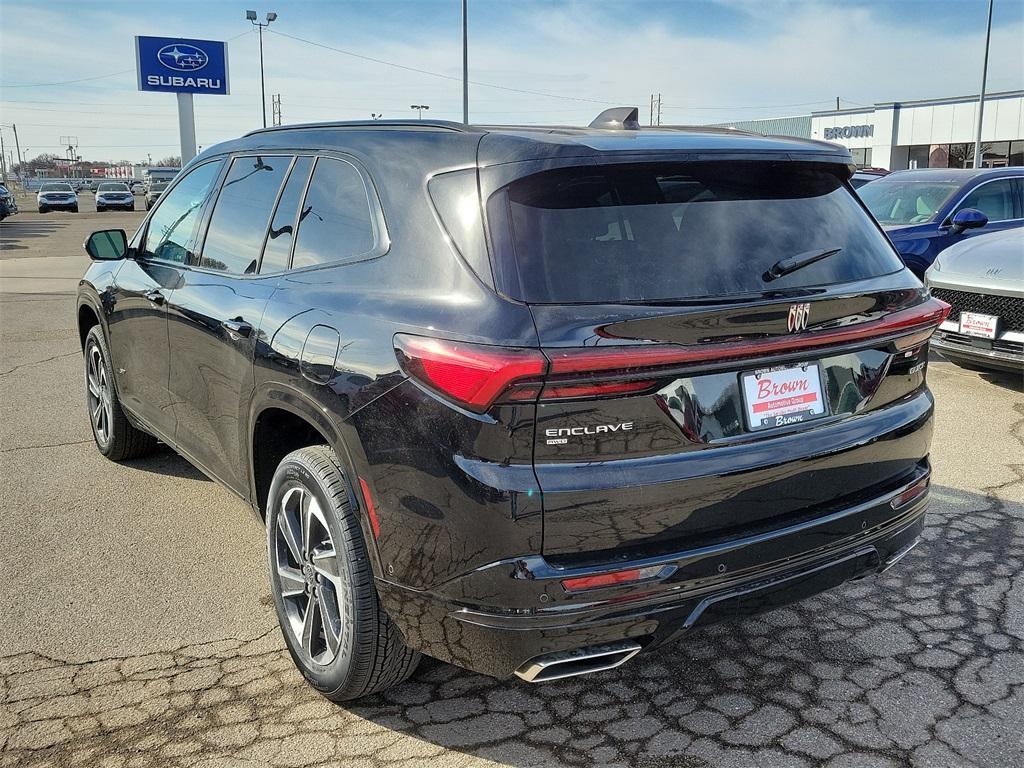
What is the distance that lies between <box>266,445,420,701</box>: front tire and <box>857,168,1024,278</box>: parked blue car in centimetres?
749

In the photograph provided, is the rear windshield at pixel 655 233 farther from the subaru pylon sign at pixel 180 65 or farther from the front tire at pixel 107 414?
the subaru pylon sign at pixel 180 65

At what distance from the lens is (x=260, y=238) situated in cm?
340

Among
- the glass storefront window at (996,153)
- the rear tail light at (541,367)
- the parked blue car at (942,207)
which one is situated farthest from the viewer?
the glass storefront window at (996,153)

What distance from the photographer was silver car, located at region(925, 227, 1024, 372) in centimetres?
644

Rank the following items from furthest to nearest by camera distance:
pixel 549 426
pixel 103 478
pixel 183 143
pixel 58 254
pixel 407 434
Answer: pixel 183 143
pixel 58 254
pixel 103 478
pixel 407 434
pixel 549 426

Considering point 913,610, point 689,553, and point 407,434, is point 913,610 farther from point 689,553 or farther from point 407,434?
point 407,434

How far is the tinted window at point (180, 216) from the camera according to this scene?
4.04 metres

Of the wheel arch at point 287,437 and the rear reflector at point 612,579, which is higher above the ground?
the wheel arch at point 287,437

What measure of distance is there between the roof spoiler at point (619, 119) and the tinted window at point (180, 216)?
1728 mm

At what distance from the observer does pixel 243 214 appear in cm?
361

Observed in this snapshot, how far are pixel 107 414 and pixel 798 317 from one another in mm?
4170

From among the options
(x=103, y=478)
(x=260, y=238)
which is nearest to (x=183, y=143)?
(x=103, y=478)

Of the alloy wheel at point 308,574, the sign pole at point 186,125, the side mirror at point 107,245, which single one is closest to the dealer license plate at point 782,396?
the alloy wheel at point 308,574

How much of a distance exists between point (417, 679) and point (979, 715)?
176 cm
